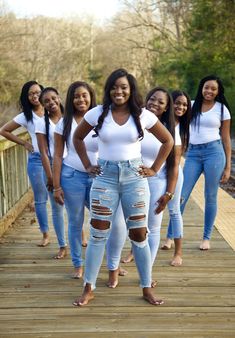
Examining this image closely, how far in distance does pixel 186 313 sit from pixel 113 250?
79 centimetres

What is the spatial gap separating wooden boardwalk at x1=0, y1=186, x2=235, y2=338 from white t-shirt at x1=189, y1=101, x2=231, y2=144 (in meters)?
1.17

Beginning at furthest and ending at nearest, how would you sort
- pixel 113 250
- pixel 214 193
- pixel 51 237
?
pixel 51 237 → pixel 214 193 → pixel 113 250

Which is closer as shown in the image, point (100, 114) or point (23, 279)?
point (100, 114)

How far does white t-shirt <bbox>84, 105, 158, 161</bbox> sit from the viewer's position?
3.35 metres

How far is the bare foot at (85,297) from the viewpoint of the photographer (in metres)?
3.68

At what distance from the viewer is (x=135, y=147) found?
3447mm

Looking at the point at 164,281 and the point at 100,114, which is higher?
the point at 100,114

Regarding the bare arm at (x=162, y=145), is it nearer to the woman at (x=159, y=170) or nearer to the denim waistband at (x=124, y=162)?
the denim waistband at (x=124, y=162)

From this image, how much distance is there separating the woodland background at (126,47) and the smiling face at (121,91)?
691 inches

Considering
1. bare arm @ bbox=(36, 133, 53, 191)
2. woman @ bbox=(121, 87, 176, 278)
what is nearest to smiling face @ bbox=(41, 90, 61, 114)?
bare arm @ bbox=(36, 133, 53, 191)

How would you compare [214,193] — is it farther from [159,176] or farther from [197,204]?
[197,204]

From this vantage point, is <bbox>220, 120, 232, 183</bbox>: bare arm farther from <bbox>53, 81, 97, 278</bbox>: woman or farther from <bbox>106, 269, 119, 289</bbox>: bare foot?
<bbox>106, 269, 119, 289</bbox>: bare foot

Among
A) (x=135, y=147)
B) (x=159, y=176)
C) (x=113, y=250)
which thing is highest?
(x=135, y=147)

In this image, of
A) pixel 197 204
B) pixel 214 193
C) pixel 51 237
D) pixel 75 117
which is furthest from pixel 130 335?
pixel 197 204
